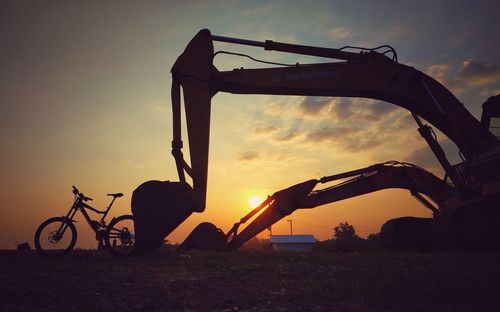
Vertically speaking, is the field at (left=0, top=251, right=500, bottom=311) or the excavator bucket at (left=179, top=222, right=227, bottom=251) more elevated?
the excavator bucket at (left=179, top=222, right=227, bottom=251)

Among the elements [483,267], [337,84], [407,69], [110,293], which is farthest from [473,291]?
[407,69]

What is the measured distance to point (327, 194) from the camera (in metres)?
11.0

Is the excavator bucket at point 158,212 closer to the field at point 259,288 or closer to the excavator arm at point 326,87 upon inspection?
the excavator arm at point 326,87

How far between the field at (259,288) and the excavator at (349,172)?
7.93 feet

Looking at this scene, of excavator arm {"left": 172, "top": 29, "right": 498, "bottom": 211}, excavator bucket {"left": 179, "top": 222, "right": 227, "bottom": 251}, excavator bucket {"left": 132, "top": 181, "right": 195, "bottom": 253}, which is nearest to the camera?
excavator bucket {"left": 132, "top": 181, "right": 195, "bottom": 253}

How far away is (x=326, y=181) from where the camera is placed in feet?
35.0

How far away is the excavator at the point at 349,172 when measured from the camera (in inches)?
344

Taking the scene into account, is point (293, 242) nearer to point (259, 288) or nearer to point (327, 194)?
point (327, 194)

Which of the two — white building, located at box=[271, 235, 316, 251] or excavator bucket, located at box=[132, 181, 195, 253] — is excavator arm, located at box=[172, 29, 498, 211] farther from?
white building, located at box=[271, 235, 316, 251]

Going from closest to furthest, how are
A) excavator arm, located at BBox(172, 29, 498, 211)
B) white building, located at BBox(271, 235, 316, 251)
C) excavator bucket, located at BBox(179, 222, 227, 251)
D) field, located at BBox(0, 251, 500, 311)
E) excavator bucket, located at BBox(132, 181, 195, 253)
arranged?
1. field, located at BBox(0, 251, 500, 311)
2. excavator bucket, located at BBox(132, 181, 195, 253)
3. excavator arm, located at BBox(172, 29, 498, 211)
4. excavator bucket, located at BBox(179, 222, 227, 251)
5. white building, located at BBox(271, 235, 316, 251)

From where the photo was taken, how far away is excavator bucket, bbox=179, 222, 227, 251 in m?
9.55

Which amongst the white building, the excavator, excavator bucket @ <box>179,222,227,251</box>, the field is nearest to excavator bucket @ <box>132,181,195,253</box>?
the excavator

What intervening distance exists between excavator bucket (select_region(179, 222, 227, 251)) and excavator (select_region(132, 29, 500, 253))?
0.03 meters

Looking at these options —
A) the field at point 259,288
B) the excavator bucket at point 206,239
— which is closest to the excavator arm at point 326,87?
the excavator bucket at point 206,239
